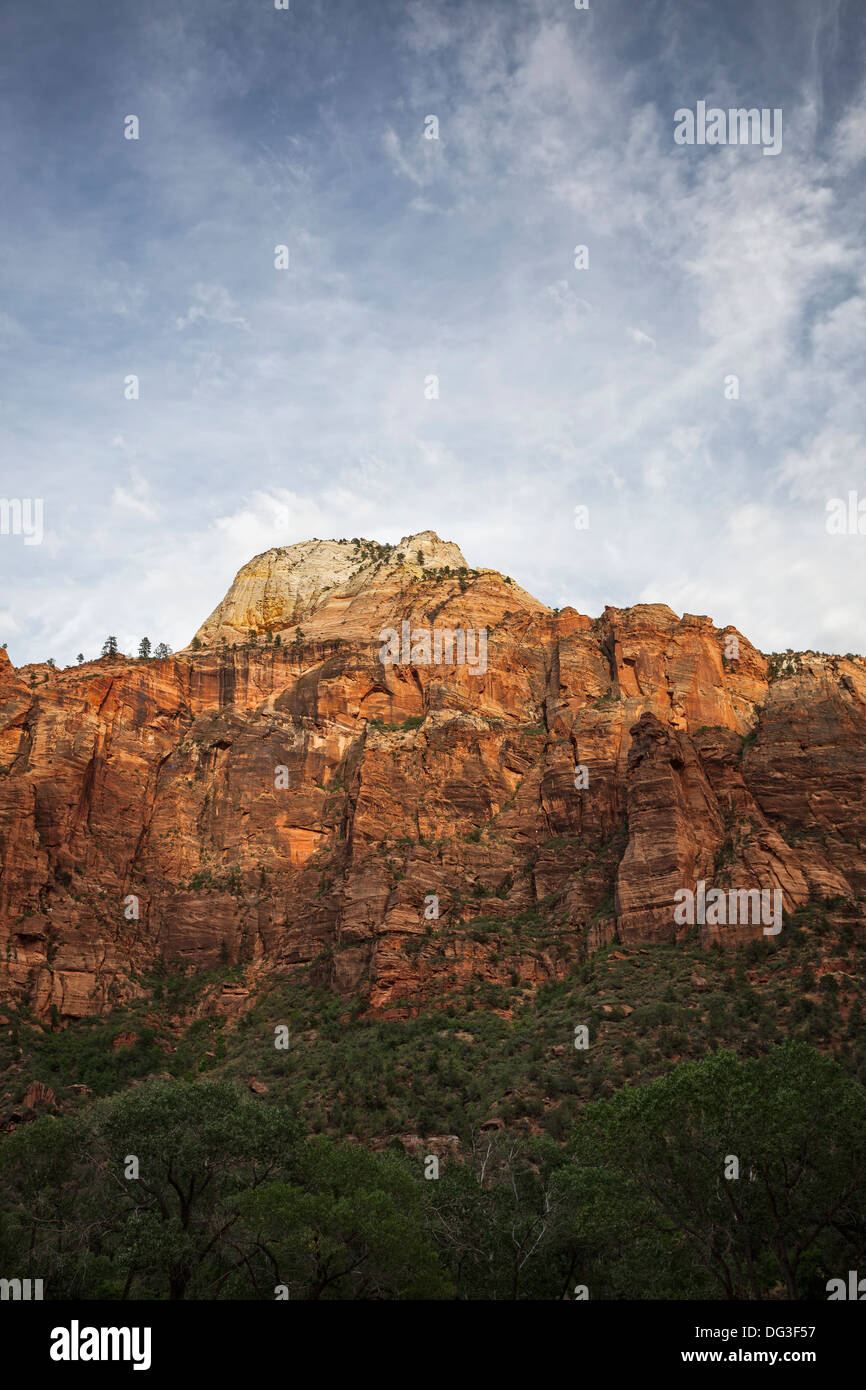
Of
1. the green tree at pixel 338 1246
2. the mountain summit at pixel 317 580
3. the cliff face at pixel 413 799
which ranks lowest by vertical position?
the green tree at pixel 338 1246

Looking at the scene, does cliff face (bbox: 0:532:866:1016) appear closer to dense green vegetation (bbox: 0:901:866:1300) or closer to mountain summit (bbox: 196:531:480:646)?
mountain summit (bbox: 196:531:480:646)

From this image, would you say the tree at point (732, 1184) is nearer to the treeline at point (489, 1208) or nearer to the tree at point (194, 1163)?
the treeline at point (489, 1208)

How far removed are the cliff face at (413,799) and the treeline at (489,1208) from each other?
27864mm

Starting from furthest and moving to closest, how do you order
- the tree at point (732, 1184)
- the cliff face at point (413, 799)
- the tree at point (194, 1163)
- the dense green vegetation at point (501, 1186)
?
the cliff face at point (413, 799)
the tree at point (194, 1163)
the dense green vegetation at point (501, 1186)
the tree at point (732, 1184)

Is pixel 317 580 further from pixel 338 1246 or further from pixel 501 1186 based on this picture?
pixel 338 1246

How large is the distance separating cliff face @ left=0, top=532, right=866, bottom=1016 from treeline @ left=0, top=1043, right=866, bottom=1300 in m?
27.9

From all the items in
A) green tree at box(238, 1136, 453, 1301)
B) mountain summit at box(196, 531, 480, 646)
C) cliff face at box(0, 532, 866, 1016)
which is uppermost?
mountain summit at box(196, 531, 480, 646)

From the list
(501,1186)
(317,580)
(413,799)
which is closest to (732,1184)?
(501,1186)

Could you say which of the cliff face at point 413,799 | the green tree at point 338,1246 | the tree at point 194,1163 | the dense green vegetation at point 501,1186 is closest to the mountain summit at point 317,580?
the cliff face at point 413,799

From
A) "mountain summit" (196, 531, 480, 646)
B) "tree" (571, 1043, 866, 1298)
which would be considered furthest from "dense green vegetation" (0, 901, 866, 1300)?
"mountain summit" (196, 531, 480, 646)

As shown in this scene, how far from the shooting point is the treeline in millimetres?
32625

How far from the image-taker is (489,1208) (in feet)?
124

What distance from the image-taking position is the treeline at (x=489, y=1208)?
32625mm

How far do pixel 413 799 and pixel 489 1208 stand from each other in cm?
4651
